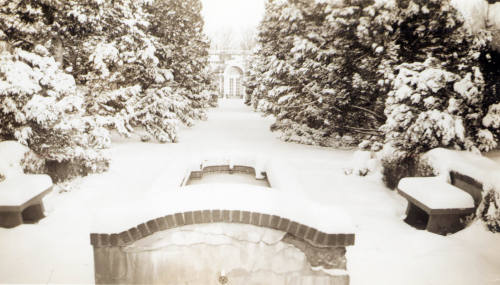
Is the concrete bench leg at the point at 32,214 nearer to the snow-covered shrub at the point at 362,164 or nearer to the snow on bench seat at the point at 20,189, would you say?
the snow on bench seat at the point at 20,189

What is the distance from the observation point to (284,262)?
8.39ft

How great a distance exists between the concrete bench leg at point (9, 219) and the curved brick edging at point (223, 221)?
2373mm

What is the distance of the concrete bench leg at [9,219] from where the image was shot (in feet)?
13.0

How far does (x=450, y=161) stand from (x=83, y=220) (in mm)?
5438

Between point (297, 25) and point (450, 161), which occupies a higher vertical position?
point (297, 25)

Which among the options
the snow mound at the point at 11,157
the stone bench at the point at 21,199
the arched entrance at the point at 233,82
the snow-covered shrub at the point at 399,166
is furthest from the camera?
the arched entrance at the point at 233,82

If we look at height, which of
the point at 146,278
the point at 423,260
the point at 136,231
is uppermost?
the point at 136,231

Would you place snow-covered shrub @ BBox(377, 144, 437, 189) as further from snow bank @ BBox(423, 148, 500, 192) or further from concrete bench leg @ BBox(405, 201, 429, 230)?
concrete bench leg @ BBox(405, 201, 429, 230)

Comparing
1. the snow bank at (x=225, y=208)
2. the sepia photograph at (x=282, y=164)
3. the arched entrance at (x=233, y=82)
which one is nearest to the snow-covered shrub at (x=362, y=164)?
the sepia photograph at (x=282, y=164)

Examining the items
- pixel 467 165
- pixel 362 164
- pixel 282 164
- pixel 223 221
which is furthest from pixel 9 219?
pixel 362 164

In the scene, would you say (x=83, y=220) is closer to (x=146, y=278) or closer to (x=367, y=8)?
(x=146, y=278)

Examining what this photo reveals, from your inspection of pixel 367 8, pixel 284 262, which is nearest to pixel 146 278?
pixel 284 262

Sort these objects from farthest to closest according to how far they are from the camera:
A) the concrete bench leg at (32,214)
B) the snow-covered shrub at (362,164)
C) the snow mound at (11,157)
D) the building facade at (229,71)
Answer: the building facade at (229,71) → the snow-covered shrub at (362,164) → the snow mound at (11,157) → the concrete bench leg at (32,214)

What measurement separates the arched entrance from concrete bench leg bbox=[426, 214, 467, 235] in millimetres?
38917
